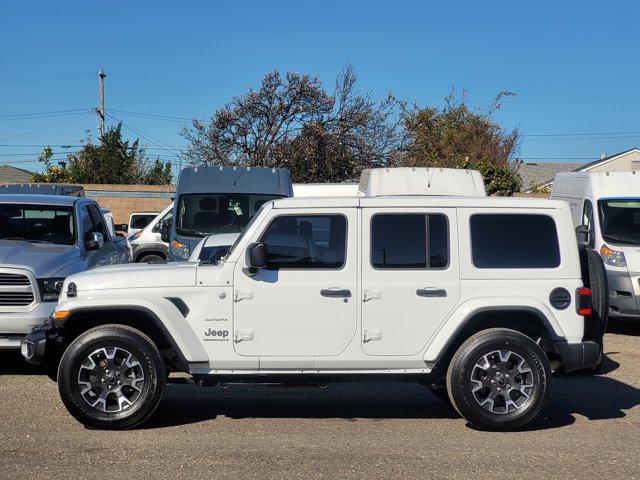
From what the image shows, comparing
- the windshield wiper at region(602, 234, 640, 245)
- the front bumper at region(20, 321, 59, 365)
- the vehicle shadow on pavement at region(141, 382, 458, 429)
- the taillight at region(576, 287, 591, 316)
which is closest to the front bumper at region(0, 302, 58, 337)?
the vehicle shadow on pavement at region(141, 382, 458, 429)

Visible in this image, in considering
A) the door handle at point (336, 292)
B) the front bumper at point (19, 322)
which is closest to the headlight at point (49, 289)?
the front bumper at point (19, 322)

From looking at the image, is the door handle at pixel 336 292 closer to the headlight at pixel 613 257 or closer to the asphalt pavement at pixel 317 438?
the asphalt pavement at pixel 317 438

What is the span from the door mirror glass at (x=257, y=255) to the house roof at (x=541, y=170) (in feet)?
169

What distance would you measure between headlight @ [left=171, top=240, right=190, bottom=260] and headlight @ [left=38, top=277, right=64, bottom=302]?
3912 millimetres

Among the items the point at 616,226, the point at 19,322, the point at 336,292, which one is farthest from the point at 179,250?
the point at 616,226

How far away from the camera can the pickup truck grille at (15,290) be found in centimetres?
889

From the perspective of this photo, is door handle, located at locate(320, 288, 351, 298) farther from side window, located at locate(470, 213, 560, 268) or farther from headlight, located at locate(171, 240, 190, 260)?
headlight, located at locate(171, 240, 190, 260)

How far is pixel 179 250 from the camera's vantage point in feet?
43.2

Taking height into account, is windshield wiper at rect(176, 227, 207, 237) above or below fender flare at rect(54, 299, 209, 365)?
above

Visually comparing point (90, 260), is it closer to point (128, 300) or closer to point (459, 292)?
point (128, 300)

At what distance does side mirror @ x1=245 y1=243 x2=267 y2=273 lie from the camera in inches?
261

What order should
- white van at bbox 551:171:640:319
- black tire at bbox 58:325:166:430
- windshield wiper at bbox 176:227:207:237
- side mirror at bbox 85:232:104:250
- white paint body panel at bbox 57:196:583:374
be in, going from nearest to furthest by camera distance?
black tire at bbox 58:325:166:430, white paint body panel at bbox 57:196:583:374, side mirror at bbox 85:232:104:250, white van at bbox 551:171:640:319, windshield wiper at bbox 176:227:207:237

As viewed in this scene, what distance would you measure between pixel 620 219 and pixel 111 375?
9336mm

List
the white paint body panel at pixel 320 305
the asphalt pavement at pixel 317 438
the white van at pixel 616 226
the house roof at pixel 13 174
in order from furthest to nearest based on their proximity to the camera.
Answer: the house roof at pixel 13 174 → the white van at pixel 616 226 → the white paint body panel at pixel 320 305 → the asphalt pavement at pixel 317 438
